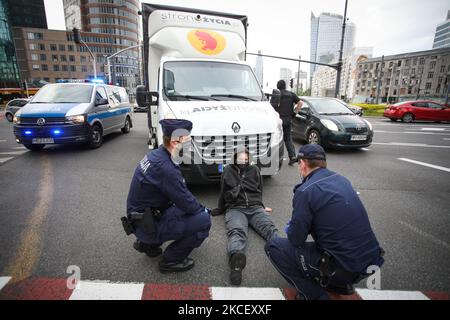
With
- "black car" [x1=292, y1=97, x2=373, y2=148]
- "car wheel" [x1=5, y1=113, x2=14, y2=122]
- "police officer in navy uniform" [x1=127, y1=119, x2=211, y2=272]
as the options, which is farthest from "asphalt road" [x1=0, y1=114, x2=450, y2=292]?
"car wheel" [x1=5, y1=113, x2=14, y2=122]

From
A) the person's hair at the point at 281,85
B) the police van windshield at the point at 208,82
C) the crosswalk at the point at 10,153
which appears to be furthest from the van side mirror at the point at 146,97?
the crosswalk at the point at 10,153

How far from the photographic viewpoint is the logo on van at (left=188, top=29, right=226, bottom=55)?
237 inches

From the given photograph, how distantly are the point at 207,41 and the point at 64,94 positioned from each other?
16.7 ft

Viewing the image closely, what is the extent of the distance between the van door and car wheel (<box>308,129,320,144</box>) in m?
7.10

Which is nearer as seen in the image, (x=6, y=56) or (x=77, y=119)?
(x=77, y=119)

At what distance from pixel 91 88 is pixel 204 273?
25.8 ft

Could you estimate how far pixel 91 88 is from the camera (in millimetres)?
8297

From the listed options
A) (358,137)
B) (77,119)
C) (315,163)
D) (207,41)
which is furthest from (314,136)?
(77,119)

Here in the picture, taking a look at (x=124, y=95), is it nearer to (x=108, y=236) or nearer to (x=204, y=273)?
(x=108, y=236)

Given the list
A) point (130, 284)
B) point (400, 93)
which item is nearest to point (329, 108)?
point (130, 284)

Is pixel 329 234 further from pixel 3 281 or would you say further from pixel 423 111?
pixel 423 111

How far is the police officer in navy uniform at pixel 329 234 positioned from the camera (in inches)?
74.0

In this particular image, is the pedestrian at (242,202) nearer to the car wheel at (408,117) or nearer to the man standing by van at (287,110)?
the man standing by van at (287,110)

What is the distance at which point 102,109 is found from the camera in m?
8.58
